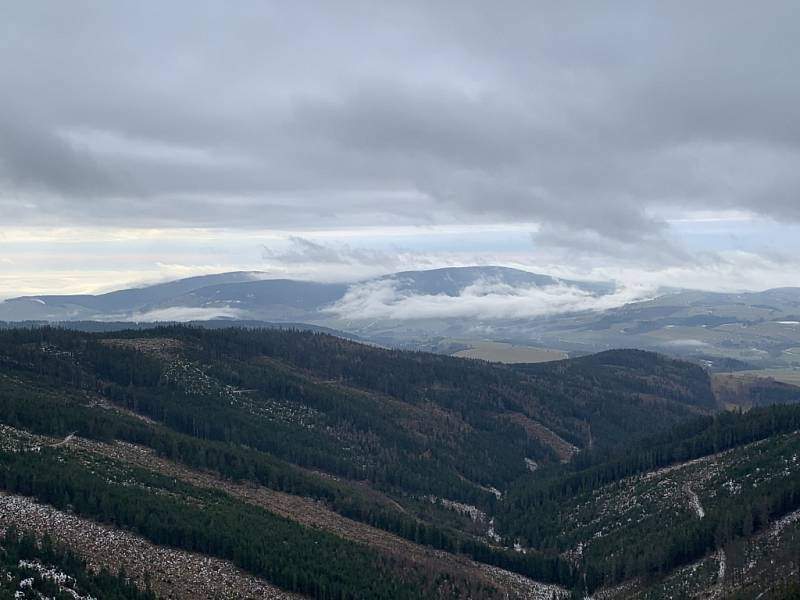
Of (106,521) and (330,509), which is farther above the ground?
(106,521)

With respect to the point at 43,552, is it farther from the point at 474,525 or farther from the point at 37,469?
the point at 474,525

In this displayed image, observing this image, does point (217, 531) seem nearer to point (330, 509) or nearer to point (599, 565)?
point (330, 509)

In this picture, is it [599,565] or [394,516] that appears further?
[394,516]

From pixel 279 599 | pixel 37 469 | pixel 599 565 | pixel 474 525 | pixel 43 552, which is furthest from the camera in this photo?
pixel 474 525

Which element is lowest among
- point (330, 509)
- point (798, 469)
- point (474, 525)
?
point (474, 525)

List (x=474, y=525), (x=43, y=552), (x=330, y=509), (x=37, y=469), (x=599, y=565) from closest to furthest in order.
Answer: (x=43, y=552) → (x=37, y=469) → (x=599, y=565) → (x=330, y=509) → (x=474, y=525)

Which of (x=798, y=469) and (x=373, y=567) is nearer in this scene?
(x=373, y=567)

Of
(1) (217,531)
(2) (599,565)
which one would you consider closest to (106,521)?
(1) (217,531)

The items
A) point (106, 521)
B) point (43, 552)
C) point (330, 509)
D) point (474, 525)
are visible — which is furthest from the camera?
point (474, 525)

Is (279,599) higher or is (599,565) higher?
(279,599)

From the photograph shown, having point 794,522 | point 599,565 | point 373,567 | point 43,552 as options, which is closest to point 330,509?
point 373,567
